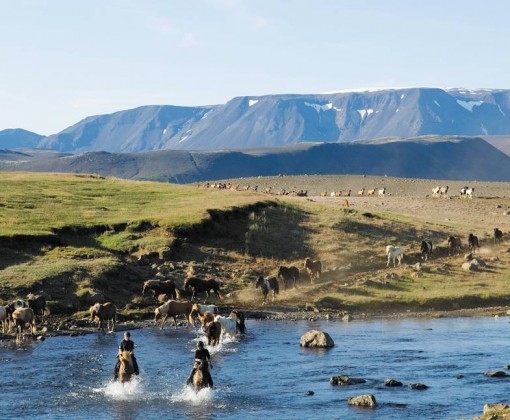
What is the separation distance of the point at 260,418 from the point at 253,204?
46773mm

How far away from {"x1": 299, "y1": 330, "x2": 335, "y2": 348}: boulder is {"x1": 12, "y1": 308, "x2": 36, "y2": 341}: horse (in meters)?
13.4

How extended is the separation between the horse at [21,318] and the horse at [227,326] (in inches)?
359

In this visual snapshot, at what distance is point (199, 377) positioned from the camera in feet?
98.8

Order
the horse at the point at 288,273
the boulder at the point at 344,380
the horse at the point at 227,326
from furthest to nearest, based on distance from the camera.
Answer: the horse at the point at 288,273, the horse at the point at 227,326, the boulder at the point at 344,380

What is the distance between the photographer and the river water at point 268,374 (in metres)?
28.4

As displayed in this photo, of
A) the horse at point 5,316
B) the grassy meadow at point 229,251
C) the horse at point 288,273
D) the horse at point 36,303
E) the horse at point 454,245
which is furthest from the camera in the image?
the horse at point 454,245

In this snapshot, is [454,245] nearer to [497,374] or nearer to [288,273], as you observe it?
[288,273]

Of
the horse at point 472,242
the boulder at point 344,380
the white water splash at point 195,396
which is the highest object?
the horse at point 472,242

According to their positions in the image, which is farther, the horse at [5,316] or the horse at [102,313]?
the horse at [102,313]

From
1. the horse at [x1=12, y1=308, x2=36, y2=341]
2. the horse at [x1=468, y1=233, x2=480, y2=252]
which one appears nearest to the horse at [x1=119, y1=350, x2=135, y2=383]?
the horse at [x1=12, y1=308, x2=36, y2=341]

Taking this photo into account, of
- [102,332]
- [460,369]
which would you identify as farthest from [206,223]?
[460,369]

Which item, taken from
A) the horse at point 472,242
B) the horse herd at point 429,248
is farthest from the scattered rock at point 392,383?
the horse at point 472,242

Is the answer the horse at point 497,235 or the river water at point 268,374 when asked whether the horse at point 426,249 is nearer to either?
the horse at point 497,235

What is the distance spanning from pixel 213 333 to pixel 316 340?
4.62 metres
